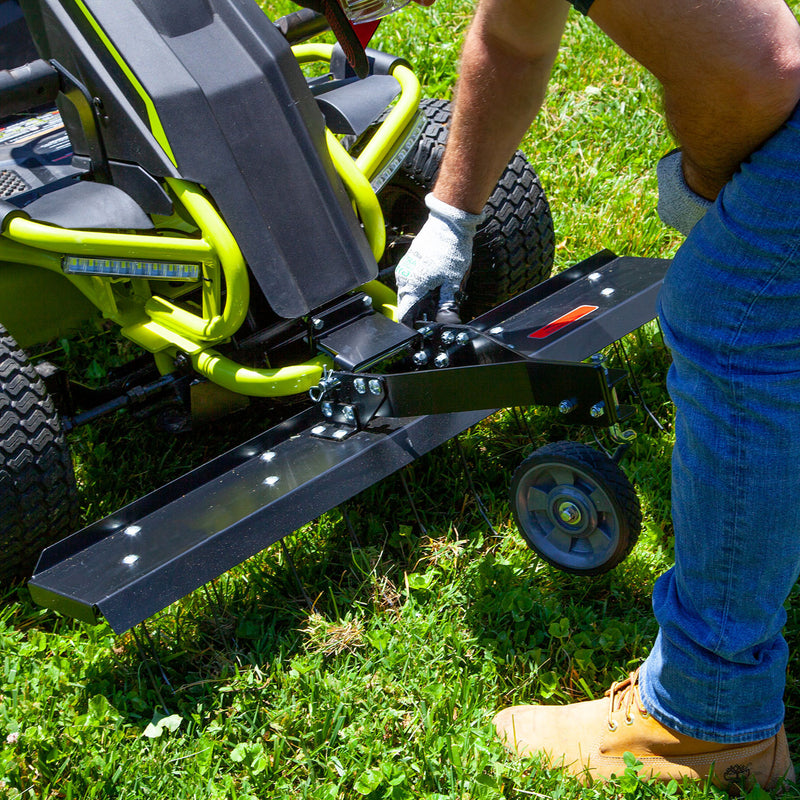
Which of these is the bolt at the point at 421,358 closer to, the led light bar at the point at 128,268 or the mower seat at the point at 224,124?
the mower seat at the point at 224,124

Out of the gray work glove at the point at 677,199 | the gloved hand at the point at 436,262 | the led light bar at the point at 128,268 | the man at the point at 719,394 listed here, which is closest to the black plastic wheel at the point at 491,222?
the gloved hand at the point at 436,262

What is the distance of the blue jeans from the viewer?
4.81 ft

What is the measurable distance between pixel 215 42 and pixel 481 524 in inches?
51.5

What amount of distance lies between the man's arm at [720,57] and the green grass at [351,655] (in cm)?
113

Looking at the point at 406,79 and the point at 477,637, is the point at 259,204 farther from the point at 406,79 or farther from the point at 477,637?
the point at 477,637

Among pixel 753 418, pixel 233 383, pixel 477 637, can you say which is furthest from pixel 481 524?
pixel 753 418

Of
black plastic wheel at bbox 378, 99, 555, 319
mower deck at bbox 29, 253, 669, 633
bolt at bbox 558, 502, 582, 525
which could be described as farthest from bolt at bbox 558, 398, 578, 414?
black plastic wheel at bbox 378, 99, 555, 319

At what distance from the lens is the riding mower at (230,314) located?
83.7 inches

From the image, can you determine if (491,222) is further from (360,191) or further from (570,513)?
(570,513)

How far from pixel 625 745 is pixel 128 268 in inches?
55.6

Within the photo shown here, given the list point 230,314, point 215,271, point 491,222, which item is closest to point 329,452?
point 230,314

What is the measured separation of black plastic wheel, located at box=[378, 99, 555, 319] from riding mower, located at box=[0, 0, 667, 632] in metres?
0.25

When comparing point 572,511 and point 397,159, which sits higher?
point 397,159

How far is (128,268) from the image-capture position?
230 cm
